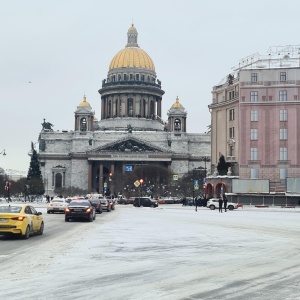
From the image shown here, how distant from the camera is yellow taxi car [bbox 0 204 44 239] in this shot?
22156mm

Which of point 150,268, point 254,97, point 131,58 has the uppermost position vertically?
point 131,58

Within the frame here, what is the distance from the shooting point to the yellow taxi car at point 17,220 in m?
22.2

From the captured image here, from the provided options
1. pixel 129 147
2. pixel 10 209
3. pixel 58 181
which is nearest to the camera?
pixel 10 209

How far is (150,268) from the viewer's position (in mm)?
14172

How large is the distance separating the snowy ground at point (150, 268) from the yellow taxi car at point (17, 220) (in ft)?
1.94

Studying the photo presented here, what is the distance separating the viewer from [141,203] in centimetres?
7681

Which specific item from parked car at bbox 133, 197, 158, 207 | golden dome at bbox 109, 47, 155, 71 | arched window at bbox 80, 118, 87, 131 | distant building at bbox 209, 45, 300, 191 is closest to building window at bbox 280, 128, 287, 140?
distant building at bbox 209, 45, 300, 191

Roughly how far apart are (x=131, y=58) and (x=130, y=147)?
2464 cm

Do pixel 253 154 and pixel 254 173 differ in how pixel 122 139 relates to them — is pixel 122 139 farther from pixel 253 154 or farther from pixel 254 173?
pixel 254 173

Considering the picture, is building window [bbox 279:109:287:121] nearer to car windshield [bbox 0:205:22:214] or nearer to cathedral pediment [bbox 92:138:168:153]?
car windshield [bbox 0:205:22:214]

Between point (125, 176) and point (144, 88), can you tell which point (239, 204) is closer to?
point (125, 176)

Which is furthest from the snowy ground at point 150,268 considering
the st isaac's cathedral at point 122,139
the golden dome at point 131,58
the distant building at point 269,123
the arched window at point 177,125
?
the golden dome at point 131,58

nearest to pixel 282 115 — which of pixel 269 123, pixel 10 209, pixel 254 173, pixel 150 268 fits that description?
pixel 269 123

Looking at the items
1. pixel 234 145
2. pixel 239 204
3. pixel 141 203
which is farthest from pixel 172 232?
pixel 234 145
